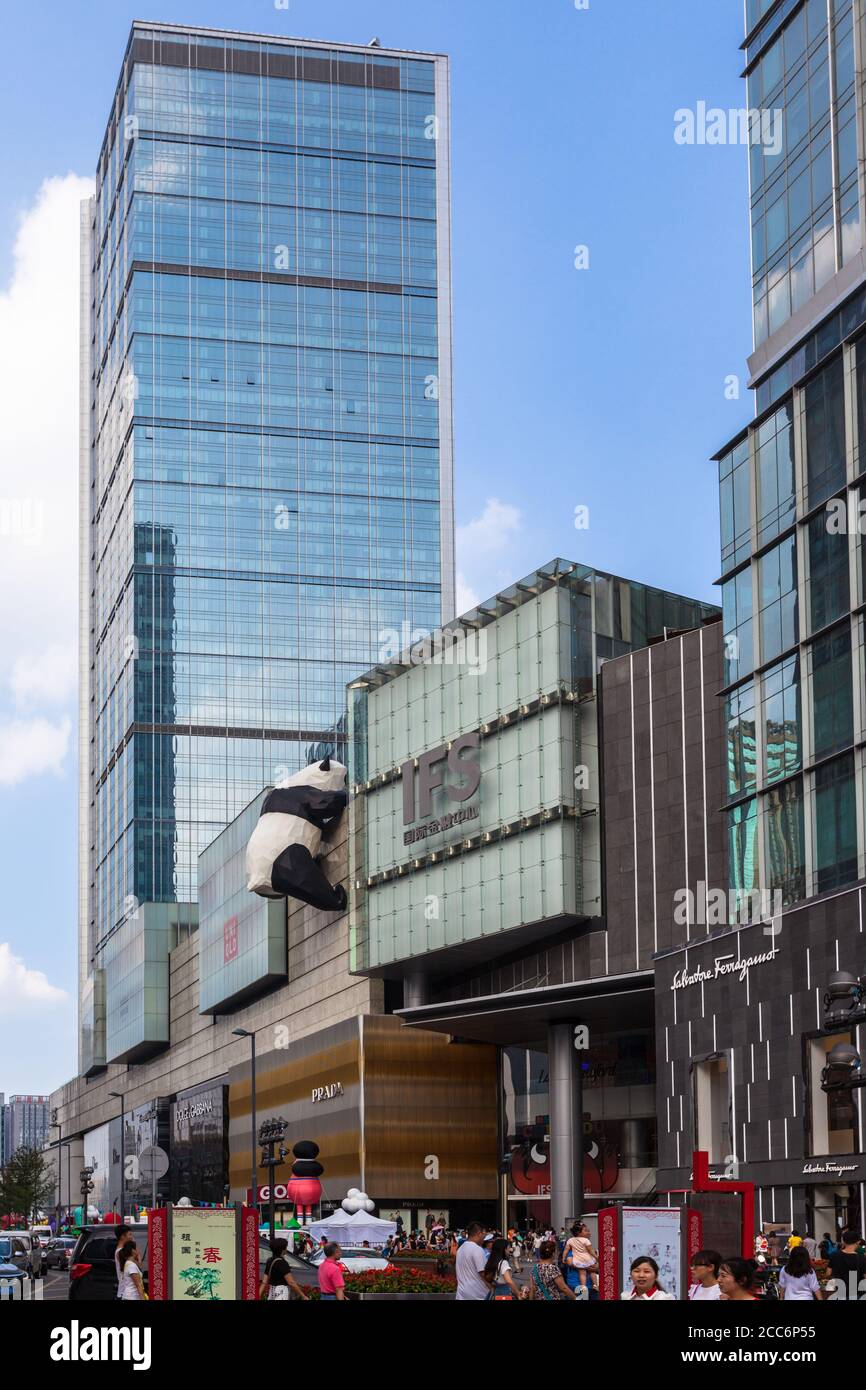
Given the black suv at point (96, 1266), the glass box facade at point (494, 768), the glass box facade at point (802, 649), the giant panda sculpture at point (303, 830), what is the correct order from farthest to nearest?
1. the giant panda sculpture at point (303, 830)
2. the glass box facade at point (494, 768)
3. the glass box facade at point (802, 649)
4. the black suv at point (96, 1266)

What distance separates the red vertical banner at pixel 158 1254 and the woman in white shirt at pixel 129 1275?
18 cm

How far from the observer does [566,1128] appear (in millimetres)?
69625

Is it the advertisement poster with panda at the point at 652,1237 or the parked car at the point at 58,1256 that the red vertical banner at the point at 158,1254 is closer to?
the advertisement poster with panda at the point at 652,1237

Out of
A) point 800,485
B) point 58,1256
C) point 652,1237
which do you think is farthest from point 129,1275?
point 58,1256

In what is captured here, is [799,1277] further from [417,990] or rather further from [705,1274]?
[417,990]

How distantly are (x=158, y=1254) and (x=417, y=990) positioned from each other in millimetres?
58060

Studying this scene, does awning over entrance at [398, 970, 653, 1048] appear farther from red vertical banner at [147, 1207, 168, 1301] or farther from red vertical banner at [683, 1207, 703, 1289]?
red vertical banner at [147, 1207, 168, 1301]

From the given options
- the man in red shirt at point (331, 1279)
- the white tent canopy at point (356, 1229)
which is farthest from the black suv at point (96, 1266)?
the white tent canopy at point (356, 1229)

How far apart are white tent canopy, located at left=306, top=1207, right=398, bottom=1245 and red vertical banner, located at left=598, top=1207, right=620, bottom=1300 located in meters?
34.8

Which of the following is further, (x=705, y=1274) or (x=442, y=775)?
(x=442, y=775)

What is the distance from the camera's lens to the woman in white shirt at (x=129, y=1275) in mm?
22547
